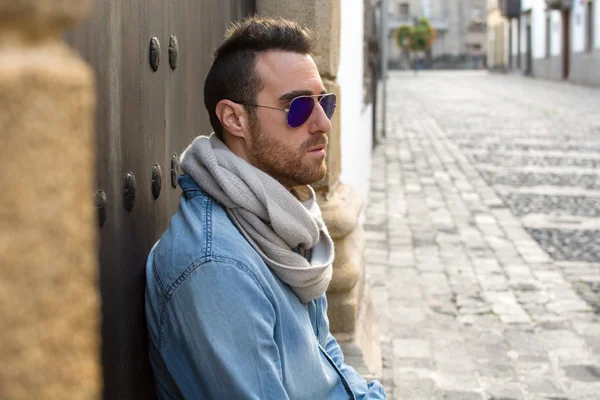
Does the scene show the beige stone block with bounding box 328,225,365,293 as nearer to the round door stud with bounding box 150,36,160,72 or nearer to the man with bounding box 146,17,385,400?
the man with bounding box 146,17,385,400

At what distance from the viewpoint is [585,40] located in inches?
1351

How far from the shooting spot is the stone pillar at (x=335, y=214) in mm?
3551

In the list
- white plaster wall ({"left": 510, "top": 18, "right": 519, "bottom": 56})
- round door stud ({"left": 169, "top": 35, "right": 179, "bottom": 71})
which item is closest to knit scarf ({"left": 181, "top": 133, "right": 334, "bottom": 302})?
round door stud ({"left": 169, "top": 35, "right": 179, "bottom": 71})

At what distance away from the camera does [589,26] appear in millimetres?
34469

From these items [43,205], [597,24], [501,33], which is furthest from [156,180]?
[501,33]

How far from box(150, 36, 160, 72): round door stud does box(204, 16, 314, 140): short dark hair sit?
22cm

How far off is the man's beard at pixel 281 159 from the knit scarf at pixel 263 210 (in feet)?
0.33

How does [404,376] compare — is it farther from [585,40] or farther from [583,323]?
[585,40]

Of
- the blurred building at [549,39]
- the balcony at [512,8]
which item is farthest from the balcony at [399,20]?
the balcony at [512,8]

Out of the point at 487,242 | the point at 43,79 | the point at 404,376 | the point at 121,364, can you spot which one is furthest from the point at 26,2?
the point at 487,242

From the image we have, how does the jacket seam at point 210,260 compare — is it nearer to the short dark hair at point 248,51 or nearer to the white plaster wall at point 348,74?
the short dark hair at point 248,51

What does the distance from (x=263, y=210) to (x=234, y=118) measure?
267 mm

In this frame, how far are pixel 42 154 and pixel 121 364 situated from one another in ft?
4.73

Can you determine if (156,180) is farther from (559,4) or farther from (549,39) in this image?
(549,39)
